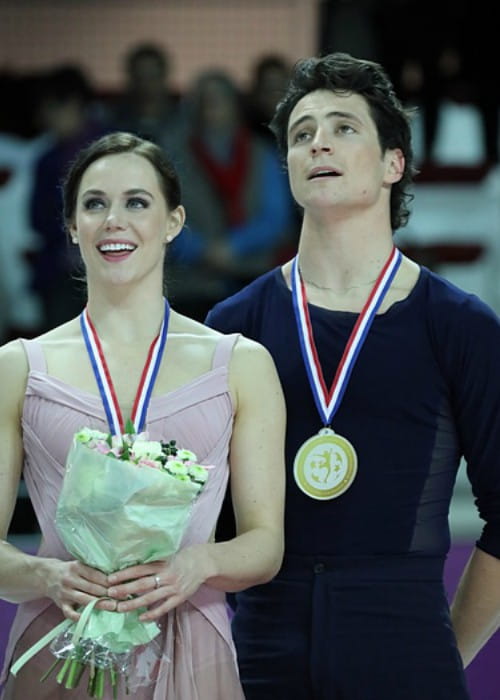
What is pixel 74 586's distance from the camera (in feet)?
10.3

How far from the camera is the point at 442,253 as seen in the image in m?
8.24

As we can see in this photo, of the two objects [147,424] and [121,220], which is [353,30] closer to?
[121,220]

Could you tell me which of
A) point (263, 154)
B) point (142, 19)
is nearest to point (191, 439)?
point (263, 154)

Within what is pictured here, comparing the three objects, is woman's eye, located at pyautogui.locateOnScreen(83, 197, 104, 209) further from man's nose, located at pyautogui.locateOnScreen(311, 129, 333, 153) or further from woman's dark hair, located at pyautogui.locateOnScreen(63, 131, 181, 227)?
man's nose, located at pyautogui.locateOnScreen(311, 129, 333, 153)

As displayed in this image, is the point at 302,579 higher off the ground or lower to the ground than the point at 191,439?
lower

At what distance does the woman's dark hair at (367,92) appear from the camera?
12.6 ft

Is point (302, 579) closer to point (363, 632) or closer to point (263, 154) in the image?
point (363, 632)

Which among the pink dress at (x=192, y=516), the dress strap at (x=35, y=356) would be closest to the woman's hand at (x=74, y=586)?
Answer: the pink dress at (x=192, y=516)

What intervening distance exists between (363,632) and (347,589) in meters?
0.10

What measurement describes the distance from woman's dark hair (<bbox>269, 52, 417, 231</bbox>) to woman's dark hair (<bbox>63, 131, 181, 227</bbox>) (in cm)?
46

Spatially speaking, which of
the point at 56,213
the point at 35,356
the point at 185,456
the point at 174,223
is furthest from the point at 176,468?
the point at 56,213

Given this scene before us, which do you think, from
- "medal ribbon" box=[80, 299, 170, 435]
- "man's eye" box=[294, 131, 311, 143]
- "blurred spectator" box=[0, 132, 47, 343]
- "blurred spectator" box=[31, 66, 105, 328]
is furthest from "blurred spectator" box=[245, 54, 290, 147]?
"medal ribbon" box=[80, 299, 170, 435]

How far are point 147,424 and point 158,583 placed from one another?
0.38m

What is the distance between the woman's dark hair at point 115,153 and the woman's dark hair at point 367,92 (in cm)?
46
